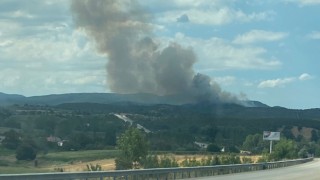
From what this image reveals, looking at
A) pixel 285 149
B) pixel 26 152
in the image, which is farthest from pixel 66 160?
pixel 285 149

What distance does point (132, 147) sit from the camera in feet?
253

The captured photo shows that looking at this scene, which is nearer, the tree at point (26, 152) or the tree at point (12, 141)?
the tree at point (26, 152)

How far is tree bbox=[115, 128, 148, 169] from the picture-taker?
72.5 m

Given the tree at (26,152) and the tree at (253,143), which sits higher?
the tree at (253,143)

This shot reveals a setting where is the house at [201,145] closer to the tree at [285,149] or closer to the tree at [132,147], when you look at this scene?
the tree at [285,149]

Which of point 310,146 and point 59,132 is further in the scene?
point 310,146

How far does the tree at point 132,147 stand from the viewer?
7252cm

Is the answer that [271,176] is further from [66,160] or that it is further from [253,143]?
[253,143]

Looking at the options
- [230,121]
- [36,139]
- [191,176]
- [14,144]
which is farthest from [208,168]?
[230,121]

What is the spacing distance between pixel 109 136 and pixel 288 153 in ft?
93.4

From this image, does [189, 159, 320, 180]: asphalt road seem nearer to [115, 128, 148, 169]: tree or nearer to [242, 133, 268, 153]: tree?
[115, 128, 148, 169]: tree

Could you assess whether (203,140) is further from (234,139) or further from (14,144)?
(14,144)

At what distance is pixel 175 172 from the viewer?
37.7 metres

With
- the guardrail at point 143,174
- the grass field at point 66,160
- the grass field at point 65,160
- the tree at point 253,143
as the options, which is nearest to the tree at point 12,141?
the grass field at point 66,160
